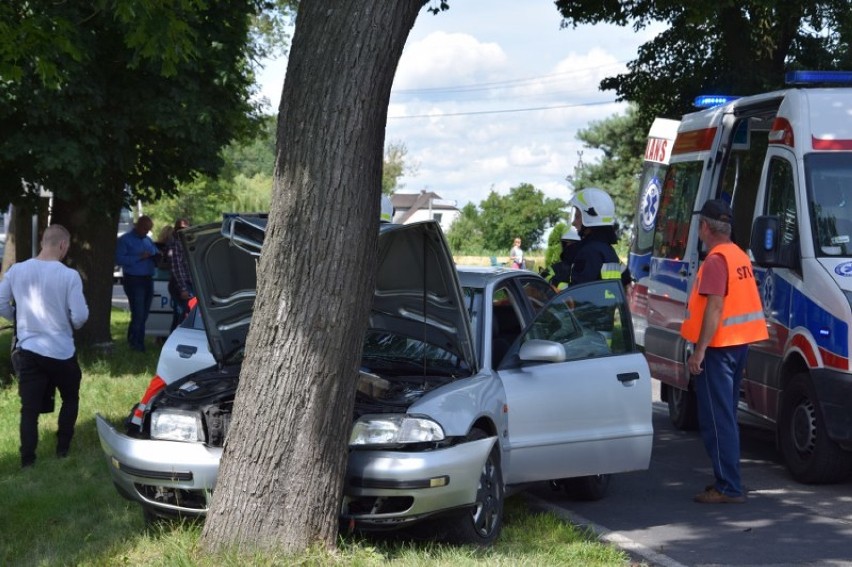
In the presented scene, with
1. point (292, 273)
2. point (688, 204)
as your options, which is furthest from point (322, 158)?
point (688, 204)

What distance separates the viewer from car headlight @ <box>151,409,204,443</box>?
6715 millimetres

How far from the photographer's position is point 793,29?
2203 centimetres

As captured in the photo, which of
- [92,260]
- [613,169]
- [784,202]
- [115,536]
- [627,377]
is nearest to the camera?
[115,536]

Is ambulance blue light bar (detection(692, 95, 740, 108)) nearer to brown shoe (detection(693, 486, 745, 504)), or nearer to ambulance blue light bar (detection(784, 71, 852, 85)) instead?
ambulance blue light bar (detection(784, 71, 852, 85))

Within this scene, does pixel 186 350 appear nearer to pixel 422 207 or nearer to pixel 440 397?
pixel 440 397

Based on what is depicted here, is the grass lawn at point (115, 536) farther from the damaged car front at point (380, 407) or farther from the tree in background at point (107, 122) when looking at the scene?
the tree in background at point (107, 122)

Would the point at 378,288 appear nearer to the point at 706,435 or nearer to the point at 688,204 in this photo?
the point at 706,435

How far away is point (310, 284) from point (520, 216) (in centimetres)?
8875

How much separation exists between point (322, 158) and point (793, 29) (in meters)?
17.7

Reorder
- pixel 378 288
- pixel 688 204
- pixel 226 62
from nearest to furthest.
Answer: pixel 378 288 < pixel 688 204 < pixel 226 62

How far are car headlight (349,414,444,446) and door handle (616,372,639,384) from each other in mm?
1984

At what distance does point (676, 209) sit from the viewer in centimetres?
1251

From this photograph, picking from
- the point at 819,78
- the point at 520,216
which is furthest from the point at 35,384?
the point at 520,216

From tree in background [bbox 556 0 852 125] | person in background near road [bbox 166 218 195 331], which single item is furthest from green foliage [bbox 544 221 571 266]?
person in background near road [bbox 166 218 195 331]
